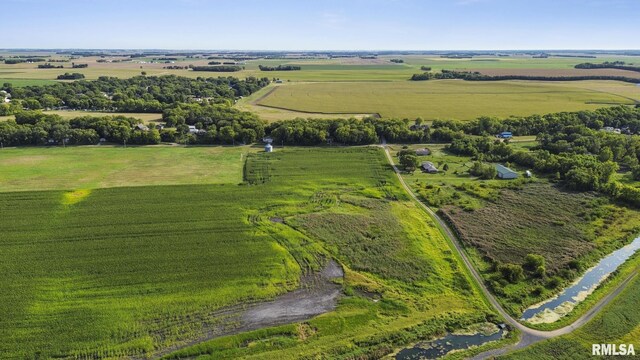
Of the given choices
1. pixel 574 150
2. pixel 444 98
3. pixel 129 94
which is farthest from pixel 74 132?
pixel 444 98

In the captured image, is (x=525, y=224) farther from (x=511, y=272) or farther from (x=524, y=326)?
(x=524, y=326)

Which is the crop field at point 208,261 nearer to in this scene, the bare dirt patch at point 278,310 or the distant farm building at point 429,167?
the bare dirt patch at point 278,310

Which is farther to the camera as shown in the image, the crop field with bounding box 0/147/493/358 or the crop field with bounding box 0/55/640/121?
the crop field with bounding box 0/55/640/121

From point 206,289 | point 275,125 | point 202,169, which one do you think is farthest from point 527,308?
point 275,125

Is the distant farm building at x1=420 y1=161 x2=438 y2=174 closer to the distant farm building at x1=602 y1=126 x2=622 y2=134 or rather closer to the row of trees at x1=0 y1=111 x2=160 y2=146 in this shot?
the distant farm building at x1=602 y1=126 x2=622 y2=134

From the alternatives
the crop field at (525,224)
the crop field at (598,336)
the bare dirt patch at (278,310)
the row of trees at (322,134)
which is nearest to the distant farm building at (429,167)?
the crop field at (525,224)

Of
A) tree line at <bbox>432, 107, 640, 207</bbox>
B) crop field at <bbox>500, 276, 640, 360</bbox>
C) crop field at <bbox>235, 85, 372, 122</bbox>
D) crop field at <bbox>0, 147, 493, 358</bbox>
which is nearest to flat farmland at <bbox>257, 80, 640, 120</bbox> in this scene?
crop field at <bbox>235, 85, 372, 122</bbox>
